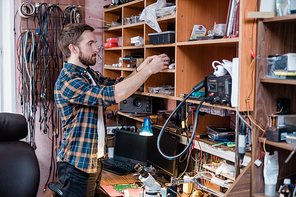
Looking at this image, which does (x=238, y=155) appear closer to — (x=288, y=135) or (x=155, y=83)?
(x=288, y=135)

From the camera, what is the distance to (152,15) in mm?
2396

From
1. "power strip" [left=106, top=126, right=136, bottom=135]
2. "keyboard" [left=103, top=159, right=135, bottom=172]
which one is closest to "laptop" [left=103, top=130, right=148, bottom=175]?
"keyboard" [left=103, top=159, right=135, bottom=172]

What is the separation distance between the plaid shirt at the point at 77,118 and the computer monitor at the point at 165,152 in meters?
0.58

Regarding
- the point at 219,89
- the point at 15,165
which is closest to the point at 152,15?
the point at 219,89

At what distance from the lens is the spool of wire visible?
3178mm

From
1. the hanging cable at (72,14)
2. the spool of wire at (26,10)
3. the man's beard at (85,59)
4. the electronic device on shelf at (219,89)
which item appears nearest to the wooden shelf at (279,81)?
the electronic device on shelf at (219,89)

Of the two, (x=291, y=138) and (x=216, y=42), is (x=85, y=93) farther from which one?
(x=291, y=138)

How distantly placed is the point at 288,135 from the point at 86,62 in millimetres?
1404

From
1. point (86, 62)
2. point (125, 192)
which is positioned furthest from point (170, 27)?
point (125, 192)

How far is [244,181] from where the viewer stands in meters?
1.65

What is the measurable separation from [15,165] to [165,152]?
1078 millimetres

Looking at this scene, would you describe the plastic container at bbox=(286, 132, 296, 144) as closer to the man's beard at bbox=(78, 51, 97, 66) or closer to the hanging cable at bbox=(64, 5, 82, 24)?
the man's beard at bbox=(78, 51, 97, 66)

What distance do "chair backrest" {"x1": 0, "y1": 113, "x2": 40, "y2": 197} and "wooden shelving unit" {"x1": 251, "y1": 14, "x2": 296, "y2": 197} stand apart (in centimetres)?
140

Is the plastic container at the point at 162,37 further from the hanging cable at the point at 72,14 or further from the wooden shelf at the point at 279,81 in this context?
the hanging cable at the point at 72,14
